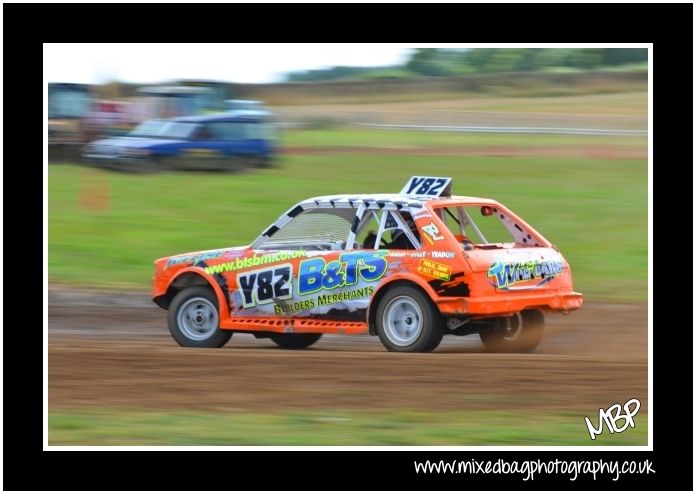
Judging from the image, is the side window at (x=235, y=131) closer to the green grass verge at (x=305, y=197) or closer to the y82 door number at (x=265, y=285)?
the green grass verge at (x=305, y=197)

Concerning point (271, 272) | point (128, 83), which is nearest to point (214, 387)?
point (271, 272)

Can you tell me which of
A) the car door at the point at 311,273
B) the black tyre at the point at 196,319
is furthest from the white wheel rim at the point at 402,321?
the black tyre at the point at 196,319

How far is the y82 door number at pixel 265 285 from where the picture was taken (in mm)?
12641

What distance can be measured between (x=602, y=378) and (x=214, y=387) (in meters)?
3.57

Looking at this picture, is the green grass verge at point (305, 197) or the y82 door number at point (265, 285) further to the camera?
the green grass verge at point (305, 197)

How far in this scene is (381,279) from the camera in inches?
474

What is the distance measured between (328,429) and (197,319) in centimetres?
440

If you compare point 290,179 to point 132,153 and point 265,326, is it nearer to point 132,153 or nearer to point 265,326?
point 132,153

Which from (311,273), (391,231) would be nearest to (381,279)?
(391,231)

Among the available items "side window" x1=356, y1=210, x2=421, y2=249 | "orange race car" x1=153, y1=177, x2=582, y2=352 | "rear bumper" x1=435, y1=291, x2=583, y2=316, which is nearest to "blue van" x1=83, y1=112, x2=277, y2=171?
"orange race car" x1=153, y1=177, x2=582, y2=352

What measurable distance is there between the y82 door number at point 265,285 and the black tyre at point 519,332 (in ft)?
7.38

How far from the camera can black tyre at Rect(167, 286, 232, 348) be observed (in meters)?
13.2

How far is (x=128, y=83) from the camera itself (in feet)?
99.2

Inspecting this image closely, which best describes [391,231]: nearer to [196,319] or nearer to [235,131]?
[196,319]
